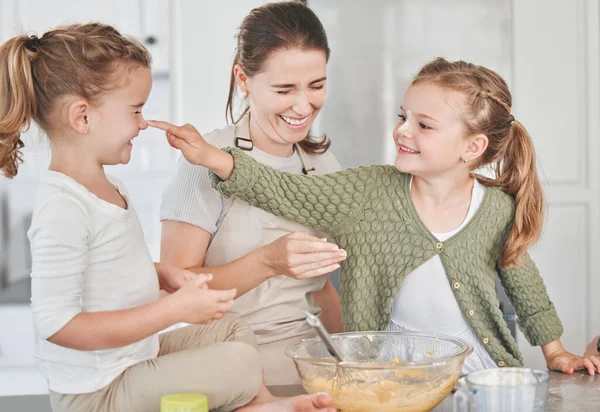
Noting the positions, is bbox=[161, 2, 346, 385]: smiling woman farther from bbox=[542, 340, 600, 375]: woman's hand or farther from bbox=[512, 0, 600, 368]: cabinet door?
bbox=[512, 0, 600, 368]: cabinet door

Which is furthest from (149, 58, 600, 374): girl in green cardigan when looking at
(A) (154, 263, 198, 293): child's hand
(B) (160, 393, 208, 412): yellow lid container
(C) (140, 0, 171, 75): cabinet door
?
(C) (140, 0, 171, 75): cabinet door

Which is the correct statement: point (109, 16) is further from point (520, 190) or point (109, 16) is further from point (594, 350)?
point (594, 350)

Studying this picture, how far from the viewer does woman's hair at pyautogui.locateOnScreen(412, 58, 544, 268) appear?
1.61 metres

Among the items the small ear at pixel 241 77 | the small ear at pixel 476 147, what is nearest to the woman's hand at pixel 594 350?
the small ear at pixel 476 147

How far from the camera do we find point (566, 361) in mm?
1509

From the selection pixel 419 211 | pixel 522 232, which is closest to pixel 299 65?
pixel 419 211

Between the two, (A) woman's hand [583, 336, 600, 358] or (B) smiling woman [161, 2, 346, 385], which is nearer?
(A) woman's hand [583, 336, 600, 358]

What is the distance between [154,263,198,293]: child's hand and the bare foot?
28 cm

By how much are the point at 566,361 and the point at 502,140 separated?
47 cm

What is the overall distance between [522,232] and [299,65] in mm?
572

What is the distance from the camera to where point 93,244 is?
1.16 metres

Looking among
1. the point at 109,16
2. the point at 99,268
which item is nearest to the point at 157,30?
the point at 109,16

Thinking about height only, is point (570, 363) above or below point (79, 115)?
below

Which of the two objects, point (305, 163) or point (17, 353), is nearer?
point (305, 163)
